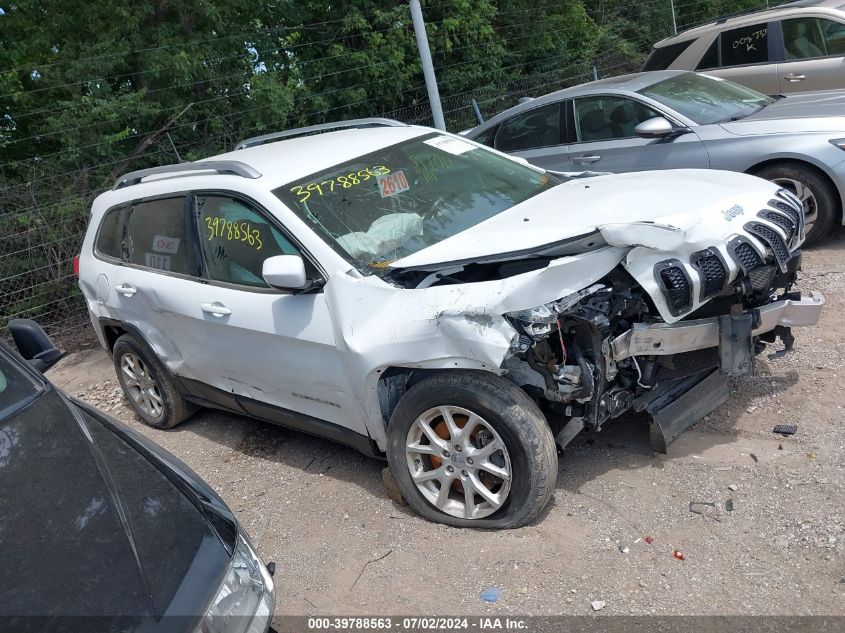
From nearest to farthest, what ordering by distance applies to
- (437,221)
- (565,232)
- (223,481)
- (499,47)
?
(565,232), (437,221), (223,481), (499,47)

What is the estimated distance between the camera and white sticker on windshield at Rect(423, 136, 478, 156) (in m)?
5.11

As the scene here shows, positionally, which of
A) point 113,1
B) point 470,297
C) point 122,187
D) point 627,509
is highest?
point 113,1

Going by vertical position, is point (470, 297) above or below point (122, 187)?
below

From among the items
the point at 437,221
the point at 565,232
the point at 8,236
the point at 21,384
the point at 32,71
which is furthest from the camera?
the point at 32,71

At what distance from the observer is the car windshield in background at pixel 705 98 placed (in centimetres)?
702

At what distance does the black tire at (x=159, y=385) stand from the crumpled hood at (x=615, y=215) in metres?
2.26

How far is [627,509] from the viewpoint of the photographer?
12.5ft

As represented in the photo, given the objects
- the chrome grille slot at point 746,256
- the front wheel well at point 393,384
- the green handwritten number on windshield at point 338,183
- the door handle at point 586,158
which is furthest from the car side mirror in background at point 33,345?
the door handle at point 586,158

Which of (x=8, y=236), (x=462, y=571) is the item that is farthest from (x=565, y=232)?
(x=8, y=236)

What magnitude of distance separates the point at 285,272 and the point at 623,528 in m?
2.01

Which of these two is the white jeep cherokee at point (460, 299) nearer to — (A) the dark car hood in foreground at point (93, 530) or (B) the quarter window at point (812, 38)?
(A) the dark car hood in foreground at point (93, 530)

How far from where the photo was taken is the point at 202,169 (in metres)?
4.91

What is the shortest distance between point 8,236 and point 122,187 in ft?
11.2

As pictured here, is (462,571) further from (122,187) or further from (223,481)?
(122,187)
